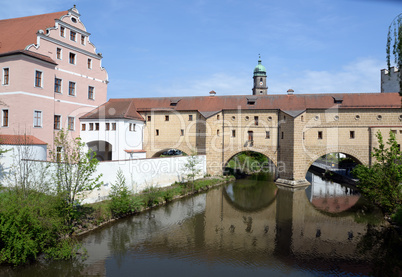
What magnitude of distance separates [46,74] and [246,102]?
18.6 m

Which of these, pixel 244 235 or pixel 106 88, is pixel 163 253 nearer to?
pixel 244 235

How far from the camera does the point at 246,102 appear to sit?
29531mm

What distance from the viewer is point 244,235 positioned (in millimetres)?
13945

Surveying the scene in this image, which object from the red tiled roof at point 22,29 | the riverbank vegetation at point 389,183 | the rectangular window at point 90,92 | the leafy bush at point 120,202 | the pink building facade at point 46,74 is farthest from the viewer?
the rectangular window at point 90,92

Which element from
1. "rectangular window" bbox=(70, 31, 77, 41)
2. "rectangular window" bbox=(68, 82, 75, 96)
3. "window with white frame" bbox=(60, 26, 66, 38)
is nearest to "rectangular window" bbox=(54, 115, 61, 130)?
"rectangular window" bbox=(68, 82, 75, 96)

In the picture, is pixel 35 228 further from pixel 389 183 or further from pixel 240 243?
pixel 389 183

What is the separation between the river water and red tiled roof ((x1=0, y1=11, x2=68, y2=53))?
15114 mm

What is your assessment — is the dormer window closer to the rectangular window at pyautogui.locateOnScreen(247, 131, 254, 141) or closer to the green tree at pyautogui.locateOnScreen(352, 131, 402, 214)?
the rectangular window at pyautogui.locateOnScreen(247, 131, 254, 141)

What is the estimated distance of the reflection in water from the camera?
20.2m

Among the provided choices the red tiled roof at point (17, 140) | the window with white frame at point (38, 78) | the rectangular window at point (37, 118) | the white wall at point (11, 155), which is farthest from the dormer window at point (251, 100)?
the white wall at point (11, 155)

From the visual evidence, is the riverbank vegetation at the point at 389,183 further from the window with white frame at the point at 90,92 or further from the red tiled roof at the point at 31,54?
the window with white frame at the point at 90,92

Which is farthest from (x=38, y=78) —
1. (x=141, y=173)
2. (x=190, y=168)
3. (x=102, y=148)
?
(x=190, y=168)

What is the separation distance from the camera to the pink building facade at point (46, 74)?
737 inches

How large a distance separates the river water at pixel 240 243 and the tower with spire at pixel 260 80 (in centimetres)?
A: 3895
